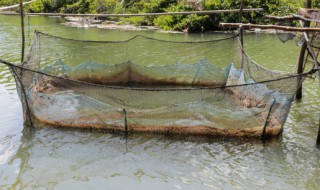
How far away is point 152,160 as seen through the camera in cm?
464

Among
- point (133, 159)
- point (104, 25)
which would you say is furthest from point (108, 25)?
point (133, 159)

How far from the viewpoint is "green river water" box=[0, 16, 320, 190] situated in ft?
13.6

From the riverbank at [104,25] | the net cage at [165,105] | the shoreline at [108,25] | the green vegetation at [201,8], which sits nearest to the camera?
the net cage at [165,105]

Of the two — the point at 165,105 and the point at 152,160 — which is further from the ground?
the point at 165,105

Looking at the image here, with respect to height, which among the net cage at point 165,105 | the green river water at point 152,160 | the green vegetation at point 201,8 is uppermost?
the green vegetation at point 201,8

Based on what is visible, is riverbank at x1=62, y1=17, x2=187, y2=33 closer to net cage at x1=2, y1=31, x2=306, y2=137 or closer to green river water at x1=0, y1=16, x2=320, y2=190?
net cage at x1=2, y1=31, x2=306, y2=137

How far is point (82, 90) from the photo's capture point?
5.37 m

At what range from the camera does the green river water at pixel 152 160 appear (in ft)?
13.6

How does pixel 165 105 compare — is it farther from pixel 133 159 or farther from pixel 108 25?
pixel 108 25

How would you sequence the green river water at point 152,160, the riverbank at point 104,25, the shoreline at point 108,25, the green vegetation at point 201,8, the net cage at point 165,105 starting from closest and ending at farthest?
the green river water at point 152,160, the net cage at point 165,105, the green vegetation at point 201,8, the shoreline at point 108,25, the riverbank at point 104,25

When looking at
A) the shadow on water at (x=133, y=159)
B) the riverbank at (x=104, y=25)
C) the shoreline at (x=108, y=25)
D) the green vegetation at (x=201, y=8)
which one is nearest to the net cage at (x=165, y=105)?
the shadow on water at (x=133, y=159)

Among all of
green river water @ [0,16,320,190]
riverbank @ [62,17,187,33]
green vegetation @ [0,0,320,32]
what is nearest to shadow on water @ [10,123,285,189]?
green river water @ [0,16,320,190]

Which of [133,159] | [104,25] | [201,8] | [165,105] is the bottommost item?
[133,159]

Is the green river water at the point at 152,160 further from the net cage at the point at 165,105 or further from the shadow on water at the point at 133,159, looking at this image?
the net cage at the point at 165,105
